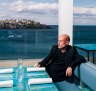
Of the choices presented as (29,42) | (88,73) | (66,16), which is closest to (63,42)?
(88,73)

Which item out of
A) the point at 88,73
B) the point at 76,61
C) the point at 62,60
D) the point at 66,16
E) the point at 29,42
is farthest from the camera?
the point at 29,42

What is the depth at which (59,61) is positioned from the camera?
3.23 m

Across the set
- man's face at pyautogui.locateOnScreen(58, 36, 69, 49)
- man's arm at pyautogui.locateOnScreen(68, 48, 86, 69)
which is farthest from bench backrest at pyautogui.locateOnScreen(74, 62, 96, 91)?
man's face at pyautogui.locateOnScreen(58, 36, 69, 49)

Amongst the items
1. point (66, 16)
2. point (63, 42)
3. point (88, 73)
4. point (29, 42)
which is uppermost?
point (66, 16)

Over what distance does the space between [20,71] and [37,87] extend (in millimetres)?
564

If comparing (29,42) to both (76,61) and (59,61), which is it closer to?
(59,61)

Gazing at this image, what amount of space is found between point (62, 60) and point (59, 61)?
0.04 meters

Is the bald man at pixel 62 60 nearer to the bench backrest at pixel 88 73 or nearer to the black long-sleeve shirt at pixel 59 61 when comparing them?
the black long-sleeve shirt at pixel 59 61

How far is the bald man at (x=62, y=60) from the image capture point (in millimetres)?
3053

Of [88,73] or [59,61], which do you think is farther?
[59,61]

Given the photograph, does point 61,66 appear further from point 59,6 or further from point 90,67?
point 59,6

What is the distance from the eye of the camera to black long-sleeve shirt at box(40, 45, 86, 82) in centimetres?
310

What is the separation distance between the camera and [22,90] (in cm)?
212

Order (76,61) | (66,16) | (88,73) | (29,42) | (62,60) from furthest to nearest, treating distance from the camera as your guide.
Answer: (29,42) → (66,16) → (62,60) → (76,61) → (88,73)
